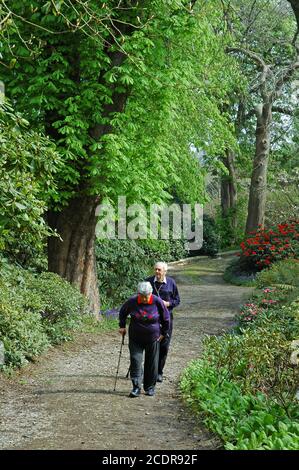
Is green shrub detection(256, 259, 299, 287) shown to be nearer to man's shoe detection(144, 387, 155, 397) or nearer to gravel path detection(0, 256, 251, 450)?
gravel path detection(0, 256, 251, 450)

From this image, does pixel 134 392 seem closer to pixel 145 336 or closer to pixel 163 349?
pixel 145 336

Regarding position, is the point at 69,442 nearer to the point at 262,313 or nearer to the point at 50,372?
the point at 50,372

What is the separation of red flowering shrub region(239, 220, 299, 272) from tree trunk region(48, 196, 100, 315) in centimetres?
827

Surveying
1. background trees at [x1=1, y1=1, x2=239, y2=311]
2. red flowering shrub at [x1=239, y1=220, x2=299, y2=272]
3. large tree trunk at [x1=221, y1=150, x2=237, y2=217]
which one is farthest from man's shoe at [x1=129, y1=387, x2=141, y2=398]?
→ large tree trunk at [x1=221, y1=150, x2=237, y2=217]

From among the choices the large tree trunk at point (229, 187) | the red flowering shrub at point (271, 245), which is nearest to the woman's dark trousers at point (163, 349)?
the red flowering shrub at point (271, 245)

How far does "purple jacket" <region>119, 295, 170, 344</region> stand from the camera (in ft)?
28.2

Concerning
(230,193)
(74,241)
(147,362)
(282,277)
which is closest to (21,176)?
(147,362)

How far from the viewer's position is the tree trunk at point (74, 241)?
45.9ft

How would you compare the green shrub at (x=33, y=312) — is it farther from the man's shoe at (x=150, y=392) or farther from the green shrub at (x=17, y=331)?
the man's shoe at (x=150, y=392)

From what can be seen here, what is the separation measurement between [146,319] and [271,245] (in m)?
14.0

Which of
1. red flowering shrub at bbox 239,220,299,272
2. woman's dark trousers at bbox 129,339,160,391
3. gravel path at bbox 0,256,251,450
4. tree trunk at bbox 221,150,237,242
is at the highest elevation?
tree trunk at bbox 221,150,237,242

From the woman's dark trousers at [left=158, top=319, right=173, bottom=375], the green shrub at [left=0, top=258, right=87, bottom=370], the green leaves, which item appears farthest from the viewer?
the green shrub at [left=0, top=258, right=87, bottom=370]

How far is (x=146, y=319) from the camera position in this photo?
339 inches
